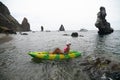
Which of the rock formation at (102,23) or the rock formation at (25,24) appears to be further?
the rock formation at (25,24)

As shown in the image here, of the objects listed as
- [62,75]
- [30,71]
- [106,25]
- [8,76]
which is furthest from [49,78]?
[106,25]

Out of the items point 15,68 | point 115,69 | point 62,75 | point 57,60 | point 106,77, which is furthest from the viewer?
point 57,60

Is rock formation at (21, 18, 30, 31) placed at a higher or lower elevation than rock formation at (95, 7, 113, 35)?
higher

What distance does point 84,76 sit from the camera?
9.57 meters

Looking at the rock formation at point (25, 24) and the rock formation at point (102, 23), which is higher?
the rock formation at point (25, 24)

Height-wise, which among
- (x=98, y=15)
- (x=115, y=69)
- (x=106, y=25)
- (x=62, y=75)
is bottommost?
(x=62, y=75)

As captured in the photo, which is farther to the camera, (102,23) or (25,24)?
(25,24)

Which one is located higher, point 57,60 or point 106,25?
point 106,25

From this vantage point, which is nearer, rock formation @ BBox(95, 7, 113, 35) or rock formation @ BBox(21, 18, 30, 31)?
rock formation @ BBox(95, 7, 113, 35)

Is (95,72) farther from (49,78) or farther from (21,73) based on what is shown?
(21,73)

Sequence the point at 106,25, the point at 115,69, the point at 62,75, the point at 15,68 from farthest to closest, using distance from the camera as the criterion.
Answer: the point at 106,25 < the point at 15,68 < the point at 62,75 < the point at 115,69

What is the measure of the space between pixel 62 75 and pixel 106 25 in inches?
2389

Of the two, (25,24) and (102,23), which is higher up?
(25,24)

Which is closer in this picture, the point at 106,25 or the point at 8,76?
the point at 8,76
